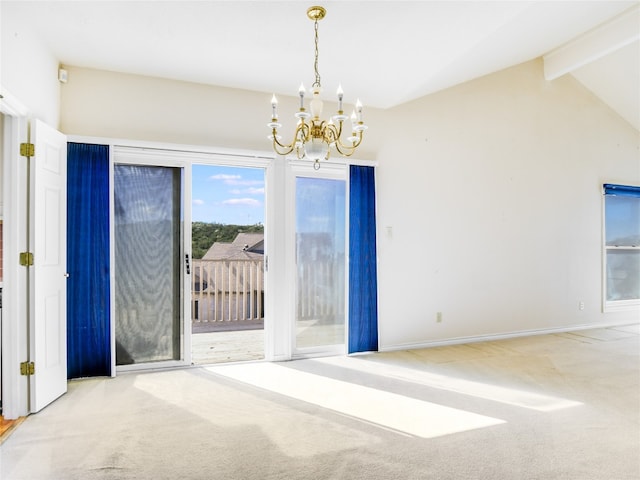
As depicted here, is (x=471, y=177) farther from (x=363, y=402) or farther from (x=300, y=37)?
(x=363, y=402)

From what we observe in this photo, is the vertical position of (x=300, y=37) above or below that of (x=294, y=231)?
above

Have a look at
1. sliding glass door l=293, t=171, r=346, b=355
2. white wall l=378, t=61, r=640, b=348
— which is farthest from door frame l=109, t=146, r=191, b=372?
white wall l=378, t=61, r=640, b=348

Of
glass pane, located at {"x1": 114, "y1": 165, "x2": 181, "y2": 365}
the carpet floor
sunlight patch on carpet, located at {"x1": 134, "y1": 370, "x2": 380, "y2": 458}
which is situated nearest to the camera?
the carpet floor

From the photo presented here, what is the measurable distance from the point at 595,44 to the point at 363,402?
189 inches

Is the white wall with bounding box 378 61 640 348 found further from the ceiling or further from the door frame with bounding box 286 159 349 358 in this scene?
the ceiling

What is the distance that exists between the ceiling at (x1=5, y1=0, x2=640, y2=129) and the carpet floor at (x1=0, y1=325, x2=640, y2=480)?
2.71 meters

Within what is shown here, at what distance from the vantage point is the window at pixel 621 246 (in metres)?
6.11

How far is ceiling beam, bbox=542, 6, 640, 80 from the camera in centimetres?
423

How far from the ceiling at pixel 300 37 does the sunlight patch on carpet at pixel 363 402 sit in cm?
280

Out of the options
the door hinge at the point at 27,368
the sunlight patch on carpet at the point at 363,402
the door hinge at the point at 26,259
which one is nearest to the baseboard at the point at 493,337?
the sunlight patch on carpet at the point at 363,402

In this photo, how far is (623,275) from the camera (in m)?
6.30

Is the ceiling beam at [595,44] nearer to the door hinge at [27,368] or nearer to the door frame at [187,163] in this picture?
the door frame at [187,163]

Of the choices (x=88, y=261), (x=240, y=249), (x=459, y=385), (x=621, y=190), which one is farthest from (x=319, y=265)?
(x=621, y=190)

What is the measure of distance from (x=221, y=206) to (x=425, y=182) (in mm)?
3246
